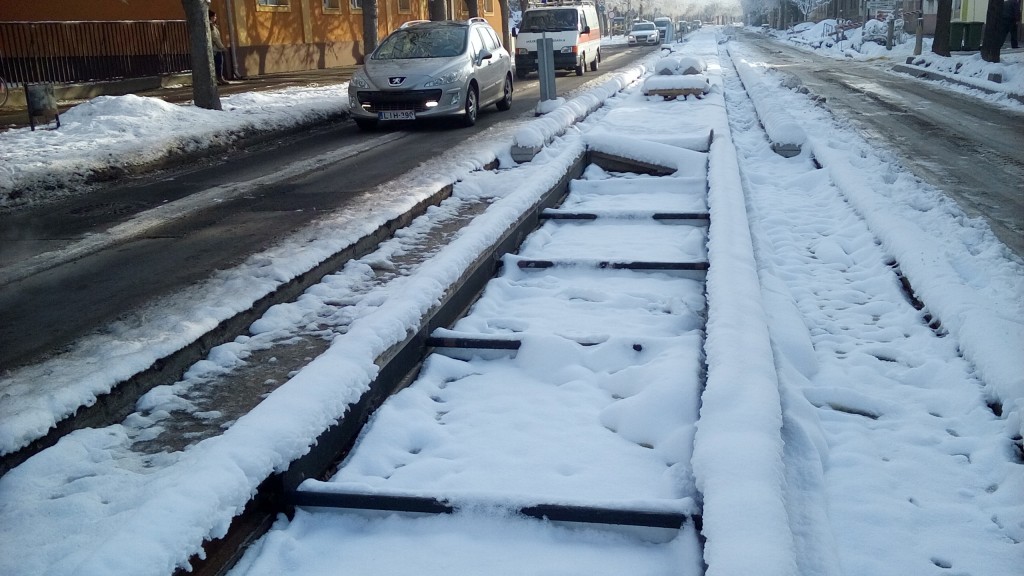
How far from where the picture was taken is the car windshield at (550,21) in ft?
94.5

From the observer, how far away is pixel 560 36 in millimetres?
28188

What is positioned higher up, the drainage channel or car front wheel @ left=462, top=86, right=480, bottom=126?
car front wheel @ left=462, top=86, right=480, bottom=126

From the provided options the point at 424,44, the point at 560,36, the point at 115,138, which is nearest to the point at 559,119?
the point at 424,44

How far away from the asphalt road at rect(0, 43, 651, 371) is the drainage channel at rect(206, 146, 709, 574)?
2.09m

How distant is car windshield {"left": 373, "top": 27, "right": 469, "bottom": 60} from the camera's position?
15.6 m

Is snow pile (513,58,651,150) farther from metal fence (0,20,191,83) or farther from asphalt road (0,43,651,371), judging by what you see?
metal fence (0,20,191,83)

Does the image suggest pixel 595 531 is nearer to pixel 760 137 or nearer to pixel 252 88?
pixel 760 137

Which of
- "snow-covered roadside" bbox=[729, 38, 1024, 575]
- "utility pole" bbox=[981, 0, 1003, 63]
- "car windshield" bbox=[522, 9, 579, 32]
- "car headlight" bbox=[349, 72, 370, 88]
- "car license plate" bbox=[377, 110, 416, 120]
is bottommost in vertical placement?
"snow-covered roadside" bbox=[729, 38, 1024, 575]

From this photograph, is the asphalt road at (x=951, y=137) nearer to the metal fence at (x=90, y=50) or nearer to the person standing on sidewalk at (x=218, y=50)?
the person standing on sidewalk at (x=218, y=50)

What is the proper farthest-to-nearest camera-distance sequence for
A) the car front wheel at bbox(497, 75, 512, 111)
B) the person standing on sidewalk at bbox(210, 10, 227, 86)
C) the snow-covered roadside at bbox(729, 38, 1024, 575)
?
the person standing on sidewalk at bbox(210, 10, 227, 86), the car front wheel at bbox(497, 75, 512, 111), the snow-covered roadside at bbox(729, 38, 1024, 575)

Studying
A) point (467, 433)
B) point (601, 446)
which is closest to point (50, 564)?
point (467, 433)

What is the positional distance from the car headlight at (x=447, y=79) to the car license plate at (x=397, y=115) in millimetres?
511

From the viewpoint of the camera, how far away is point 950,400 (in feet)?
12.5

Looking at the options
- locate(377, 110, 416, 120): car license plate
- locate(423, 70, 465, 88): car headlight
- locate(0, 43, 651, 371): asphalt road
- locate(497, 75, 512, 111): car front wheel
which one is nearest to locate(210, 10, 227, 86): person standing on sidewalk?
locate(497, 75, 512, 111): car front wheel
